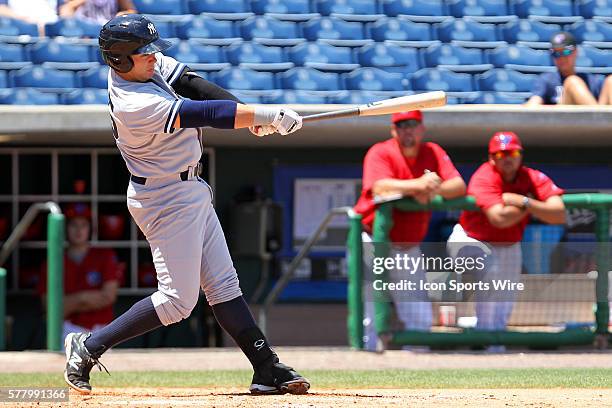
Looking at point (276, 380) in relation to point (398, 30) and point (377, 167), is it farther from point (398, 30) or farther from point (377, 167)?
point (398, 30)

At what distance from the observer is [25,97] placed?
26.7 feet

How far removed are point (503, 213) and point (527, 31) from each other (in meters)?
3.04

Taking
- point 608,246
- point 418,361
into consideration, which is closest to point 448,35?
point 608,246

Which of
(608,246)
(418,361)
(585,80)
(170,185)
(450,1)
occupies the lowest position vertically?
(418,361)

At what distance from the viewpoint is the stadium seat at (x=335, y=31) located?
356 inches

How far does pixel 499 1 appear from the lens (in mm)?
9594

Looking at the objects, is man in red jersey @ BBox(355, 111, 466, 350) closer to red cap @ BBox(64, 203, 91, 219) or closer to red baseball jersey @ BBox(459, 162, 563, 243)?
red baseball jersey @ BBox(459, 162, 563, 243)

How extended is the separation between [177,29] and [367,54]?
4.73 feet

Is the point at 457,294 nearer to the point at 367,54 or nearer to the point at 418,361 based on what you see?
the point at 418,361

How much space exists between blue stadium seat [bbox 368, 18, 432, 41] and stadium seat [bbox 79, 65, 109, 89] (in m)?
2.13

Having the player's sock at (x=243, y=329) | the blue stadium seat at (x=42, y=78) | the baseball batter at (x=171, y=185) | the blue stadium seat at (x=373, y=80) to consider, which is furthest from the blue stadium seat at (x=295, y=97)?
the player's sock at (x=243, y=329)

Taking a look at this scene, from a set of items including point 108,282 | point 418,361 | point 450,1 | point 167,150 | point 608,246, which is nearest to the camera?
point 167,150

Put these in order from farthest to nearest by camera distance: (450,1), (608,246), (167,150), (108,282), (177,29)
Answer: (450,1), (177,29), (108,282), (608,246), (167,150)

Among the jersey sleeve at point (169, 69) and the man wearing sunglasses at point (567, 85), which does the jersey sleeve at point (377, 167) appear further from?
the jersey sleeve at point (169, 69)
